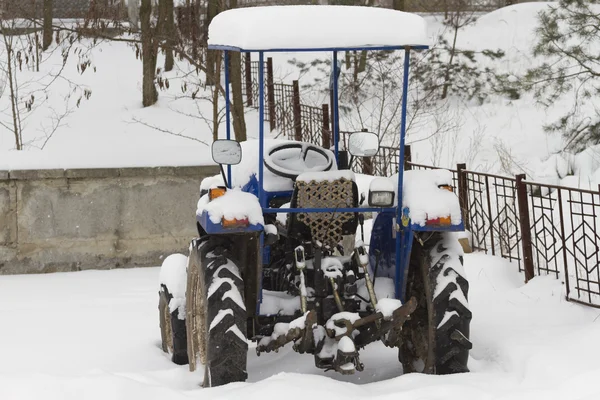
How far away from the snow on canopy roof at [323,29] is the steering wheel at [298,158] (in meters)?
1.05

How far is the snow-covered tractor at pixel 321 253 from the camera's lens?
4805mm

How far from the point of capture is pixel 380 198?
5102mm

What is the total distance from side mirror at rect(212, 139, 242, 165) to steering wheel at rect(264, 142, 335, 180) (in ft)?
1.14

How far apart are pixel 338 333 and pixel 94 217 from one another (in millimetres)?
5644

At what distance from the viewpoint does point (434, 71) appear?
20953 mm

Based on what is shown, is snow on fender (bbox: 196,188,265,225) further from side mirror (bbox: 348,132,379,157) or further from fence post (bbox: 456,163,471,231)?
fence post (bbox: 456,163,471,231)

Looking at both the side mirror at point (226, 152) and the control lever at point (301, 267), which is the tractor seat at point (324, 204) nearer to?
the control lever at point (301, 267)

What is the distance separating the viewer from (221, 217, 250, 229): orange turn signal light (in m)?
4.91

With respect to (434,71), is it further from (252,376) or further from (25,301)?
(252,376)

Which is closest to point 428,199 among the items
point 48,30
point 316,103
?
point 316,103

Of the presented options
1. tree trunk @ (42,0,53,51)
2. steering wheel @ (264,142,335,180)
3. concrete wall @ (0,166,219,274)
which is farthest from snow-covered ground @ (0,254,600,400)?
tree trunk @ (42,0,53,51)

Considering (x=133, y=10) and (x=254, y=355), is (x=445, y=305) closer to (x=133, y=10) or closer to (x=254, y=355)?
(x=254, y=355)

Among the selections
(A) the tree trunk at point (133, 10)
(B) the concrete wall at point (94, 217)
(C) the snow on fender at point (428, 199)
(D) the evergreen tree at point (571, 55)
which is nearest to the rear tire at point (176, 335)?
(C) the snow on fender at point (428, 199)

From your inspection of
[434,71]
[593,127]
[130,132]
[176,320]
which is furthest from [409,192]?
→ [434,71]
